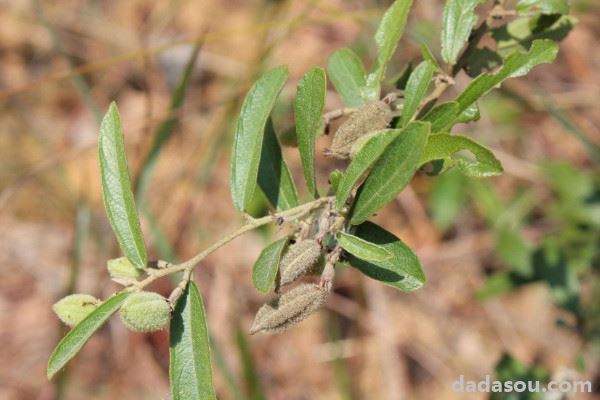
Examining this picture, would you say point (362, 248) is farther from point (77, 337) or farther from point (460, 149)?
point (77, 337)

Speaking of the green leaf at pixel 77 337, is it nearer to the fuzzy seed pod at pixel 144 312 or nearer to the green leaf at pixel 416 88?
the fuzzy seed pod at pixel 144 312

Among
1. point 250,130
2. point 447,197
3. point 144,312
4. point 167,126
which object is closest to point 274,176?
point 250,130

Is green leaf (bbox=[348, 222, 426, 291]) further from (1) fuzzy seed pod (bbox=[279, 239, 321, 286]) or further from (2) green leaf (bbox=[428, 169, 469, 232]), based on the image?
(2) green leaf (bbox=[428, 169, 469, 232])

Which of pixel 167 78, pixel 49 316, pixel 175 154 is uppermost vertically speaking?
pixel 167 78

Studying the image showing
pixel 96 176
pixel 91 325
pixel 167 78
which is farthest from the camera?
pixel 167 78

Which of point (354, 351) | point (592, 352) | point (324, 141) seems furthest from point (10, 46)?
point (592, 352)

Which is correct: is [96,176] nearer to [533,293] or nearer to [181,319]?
[533,293]

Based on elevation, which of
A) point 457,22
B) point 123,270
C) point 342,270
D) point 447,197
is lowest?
point 342,270

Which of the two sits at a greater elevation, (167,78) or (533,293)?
(167,78)
